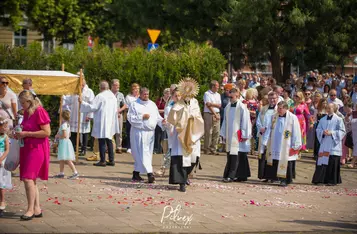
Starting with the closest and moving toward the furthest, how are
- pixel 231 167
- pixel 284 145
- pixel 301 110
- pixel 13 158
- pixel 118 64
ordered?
pixel 13 158 → pixel 284 145 → pixel 231 167 → pixel 301 110 → pixel 118 64

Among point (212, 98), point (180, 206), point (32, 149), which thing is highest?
point (212, 98)

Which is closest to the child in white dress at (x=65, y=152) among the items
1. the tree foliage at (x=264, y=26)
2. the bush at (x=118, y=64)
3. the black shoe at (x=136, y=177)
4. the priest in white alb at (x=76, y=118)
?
the black shoe at (x=136, y=177)

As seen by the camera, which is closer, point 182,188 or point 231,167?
point 182,188

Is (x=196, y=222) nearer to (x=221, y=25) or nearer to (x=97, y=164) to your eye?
(x=97, y=164)

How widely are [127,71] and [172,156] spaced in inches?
297

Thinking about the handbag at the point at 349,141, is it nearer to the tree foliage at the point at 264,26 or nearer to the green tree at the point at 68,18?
the tree foliage at the point at 264,26

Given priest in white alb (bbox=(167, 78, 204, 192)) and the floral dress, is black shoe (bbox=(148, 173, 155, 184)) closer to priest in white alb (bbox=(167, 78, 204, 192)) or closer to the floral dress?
priest in white alb (bbox=(167, 78, 204, 192))

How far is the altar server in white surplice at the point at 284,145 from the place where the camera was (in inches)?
659

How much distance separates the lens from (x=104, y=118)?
1869 centimetres

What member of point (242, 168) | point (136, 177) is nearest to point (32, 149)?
point (136, 177)

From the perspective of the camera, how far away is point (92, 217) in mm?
12039

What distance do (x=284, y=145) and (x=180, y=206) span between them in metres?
4.14

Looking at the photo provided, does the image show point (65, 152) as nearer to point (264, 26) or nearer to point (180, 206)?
point (180, 206)

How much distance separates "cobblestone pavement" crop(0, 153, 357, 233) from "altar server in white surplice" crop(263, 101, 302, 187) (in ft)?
0.98
